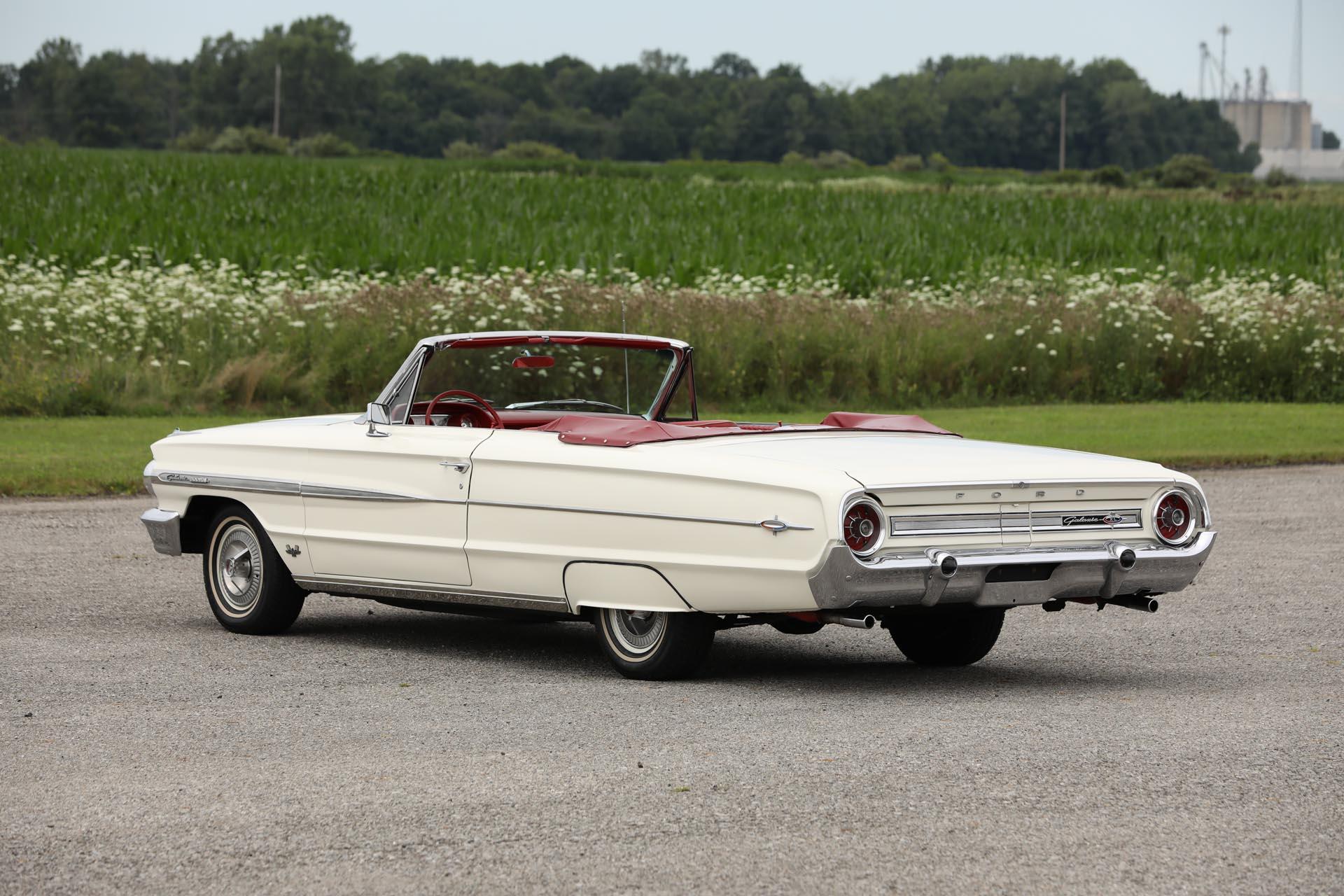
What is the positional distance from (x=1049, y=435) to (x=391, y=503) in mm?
12336

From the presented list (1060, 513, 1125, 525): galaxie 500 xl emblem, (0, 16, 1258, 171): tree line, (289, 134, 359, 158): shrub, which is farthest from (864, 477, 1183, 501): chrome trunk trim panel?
(0, 16, 1258, 171): tree line

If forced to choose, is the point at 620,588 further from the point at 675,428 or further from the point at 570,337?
the point at 570,337

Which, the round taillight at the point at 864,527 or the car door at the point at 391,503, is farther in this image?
the car door at the point at 391,503

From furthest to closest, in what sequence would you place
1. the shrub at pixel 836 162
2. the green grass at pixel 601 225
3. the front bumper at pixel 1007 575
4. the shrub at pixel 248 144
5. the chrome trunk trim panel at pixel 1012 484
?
the shrub at pixel 836 162, the shrub at pixel 248 144, the green grass at pixel 601 225, the chrome trunk trim panel at pixel 1012 484, the front bumper at pixel 1007 575

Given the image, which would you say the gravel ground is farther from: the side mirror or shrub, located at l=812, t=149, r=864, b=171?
shrub, located at l=812, t=149, r=864, b=171

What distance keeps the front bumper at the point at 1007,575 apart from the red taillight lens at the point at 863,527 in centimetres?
7

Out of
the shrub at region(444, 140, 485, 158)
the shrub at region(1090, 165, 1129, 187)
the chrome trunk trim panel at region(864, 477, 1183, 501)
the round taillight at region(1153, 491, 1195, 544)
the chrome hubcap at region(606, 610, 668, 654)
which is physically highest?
the shrub at region(444, 140, 485, 158)

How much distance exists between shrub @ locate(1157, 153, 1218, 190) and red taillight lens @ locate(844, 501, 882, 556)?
60014 millimetres

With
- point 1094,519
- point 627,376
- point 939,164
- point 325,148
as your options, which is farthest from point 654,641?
point 939,164

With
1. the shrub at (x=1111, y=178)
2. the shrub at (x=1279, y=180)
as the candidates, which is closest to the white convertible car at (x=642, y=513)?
the shrub at (x=1111, y=178)

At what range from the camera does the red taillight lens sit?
5.95m

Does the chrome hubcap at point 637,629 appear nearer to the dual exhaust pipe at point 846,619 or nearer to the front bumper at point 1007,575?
the dual exhaust pipe at point 846,619

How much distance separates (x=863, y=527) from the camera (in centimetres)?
596

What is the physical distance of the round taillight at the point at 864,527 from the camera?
5945 millimetres
